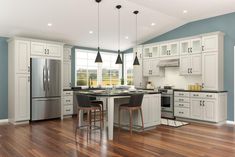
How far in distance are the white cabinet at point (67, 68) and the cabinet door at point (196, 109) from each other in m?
4.31

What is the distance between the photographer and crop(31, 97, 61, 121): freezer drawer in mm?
6016

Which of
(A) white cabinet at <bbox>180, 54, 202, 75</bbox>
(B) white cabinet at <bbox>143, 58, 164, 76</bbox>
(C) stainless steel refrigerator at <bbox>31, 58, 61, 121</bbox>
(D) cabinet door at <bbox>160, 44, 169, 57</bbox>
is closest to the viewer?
(C) stainless steel refrigerator at <bbox>31, 58, 61, 121</bbox>

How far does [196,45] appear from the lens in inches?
246

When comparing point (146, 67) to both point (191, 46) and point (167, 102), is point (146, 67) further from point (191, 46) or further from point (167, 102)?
point (191, 46)

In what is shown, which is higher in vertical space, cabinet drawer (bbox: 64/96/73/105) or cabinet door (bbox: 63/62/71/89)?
cabinet door (bbox: 63/62/71/89)

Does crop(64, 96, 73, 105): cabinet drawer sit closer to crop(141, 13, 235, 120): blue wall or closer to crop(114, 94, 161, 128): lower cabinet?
crop(114, 94, 161, 128): lower cabinet

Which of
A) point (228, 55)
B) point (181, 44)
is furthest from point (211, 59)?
point (181, 44)

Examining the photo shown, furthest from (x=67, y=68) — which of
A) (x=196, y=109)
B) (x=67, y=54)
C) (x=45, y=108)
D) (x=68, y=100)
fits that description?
(x=196, y=109)

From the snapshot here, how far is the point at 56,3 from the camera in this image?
15.7 feet

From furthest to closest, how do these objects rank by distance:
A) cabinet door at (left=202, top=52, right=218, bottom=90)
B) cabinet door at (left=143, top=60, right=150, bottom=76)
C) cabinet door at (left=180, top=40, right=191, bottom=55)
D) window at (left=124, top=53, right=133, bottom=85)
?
window at (left=124, top=53, right=133, bottom=85) < cabinet door at (left=143, top=60, right=150, bottom=76) < cabinet door at (left=180, top=40, right=191, bottom=55) < cabinet door at (left=202, top=52, right=218, bottom=90)

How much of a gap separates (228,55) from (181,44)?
4.69 feet

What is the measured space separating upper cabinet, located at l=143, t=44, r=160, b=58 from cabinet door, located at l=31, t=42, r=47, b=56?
3.68 meters

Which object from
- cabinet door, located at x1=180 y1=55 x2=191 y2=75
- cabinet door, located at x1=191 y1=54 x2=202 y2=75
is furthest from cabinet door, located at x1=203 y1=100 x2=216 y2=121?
cabinet door, located at x1=180 y1=55 x2=191 y2=75

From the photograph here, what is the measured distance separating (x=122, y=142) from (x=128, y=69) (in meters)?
5.52
